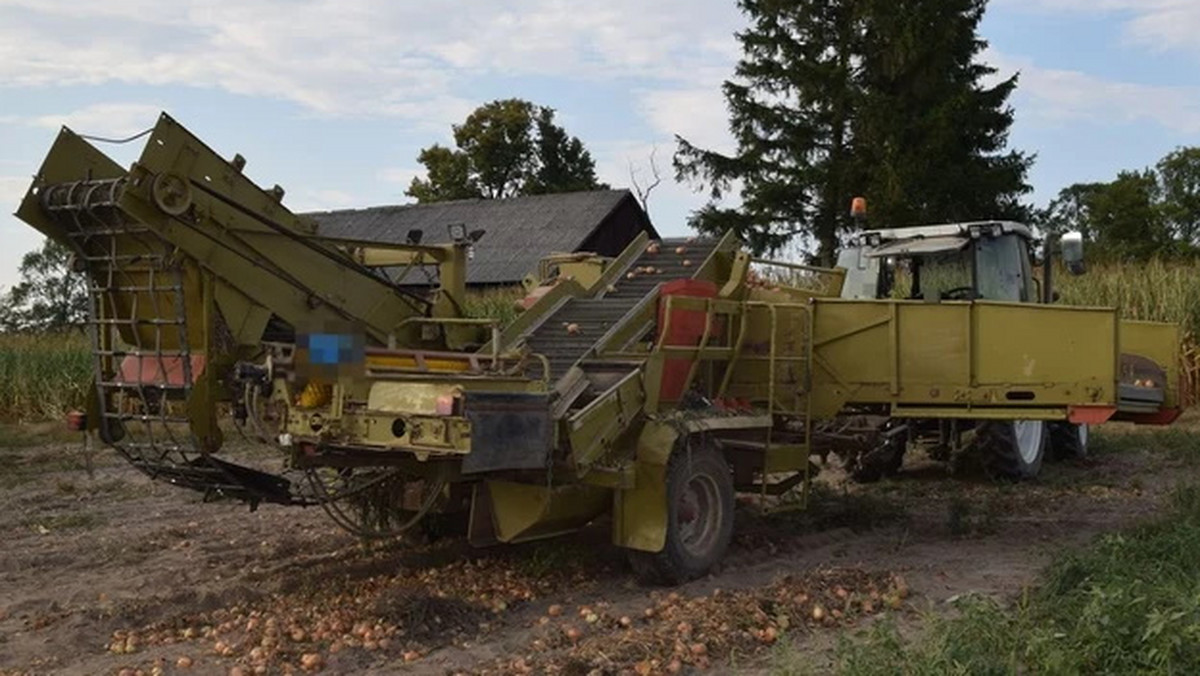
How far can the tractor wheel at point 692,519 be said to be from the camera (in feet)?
24.9

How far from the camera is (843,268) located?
12.4 meters

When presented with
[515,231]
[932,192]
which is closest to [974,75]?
[932,192]

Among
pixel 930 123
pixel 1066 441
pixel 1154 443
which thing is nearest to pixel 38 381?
pixel 1066 441

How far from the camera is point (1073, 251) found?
11.0 metres

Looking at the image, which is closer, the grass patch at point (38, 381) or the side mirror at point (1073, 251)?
the side mirror at point (1073, 251)

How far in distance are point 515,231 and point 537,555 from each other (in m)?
29.1

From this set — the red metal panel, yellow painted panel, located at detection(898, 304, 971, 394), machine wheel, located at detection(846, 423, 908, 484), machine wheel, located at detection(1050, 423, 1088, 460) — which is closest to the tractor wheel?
the red metal panel

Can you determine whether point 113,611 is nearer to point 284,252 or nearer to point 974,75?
point 284,252

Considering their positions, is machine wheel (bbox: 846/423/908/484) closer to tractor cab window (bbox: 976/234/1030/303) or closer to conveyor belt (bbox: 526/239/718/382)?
tractor cab window (bbox: 976/234/1030/303)

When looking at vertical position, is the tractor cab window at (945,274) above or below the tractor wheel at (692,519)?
above

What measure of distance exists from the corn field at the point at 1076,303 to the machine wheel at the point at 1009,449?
7.62 meters

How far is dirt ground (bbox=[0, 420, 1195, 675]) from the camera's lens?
20.2 ft

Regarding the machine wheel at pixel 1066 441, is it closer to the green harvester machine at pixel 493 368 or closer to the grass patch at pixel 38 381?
the green harvester machine at pixel 493 368

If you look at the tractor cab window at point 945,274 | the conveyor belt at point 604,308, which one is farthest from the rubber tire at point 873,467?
the conveyor belt at point 604,308
